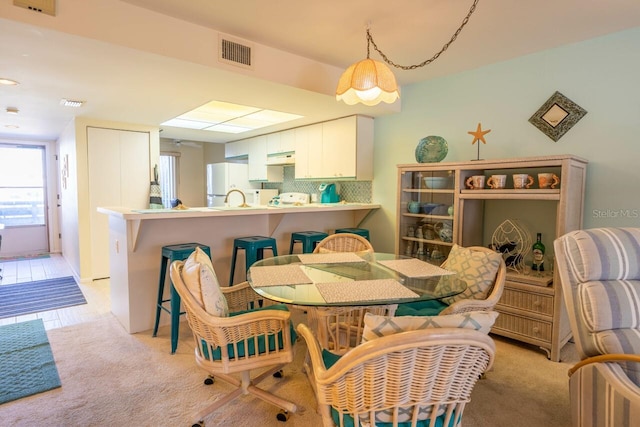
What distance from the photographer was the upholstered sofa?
141cm

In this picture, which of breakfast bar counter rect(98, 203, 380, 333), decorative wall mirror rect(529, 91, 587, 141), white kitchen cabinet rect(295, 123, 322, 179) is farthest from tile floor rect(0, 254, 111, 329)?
decorative wall mirror rect(529, 91, 587, 141)

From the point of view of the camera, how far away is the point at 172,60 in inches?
101

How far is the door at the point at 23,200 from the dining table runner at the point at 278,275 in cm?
656

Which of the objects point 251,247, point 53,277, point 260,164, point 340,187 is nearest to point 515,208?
point 340,187

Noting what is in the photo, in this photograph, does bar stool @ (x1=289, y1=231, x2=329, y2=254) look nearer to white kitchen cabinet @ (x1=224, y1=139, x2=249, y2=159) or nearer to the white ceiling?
the white ceiling

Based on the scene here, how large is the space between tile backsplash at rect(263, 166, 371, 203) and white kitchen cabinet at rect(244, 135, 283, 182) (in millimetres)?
171

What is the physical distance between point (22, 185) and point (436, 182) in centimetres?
725

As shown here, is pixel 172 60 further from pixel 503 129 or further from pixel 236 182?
pixel 236 182

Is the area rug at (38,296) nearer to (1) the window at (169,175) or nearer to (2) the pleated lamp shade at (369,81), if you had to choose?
(1) the window at (169,175)

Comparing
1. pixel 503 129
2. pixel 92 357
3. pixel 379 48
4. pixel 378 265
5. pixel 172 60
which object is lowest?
pixel 92 357

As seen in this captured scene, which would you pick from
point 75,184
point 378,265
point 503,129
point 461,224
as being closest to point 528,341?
point 461,224

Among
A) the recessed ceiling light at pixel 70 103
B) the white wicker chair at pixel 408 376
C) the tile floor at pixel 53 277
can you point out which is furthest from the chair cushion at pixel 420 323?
the recessed ceiling light at pixel 70 103

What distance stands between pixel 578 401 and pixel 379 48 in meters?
2.81

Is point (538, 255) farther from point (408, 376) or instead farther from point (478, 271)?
point (408, 376)
